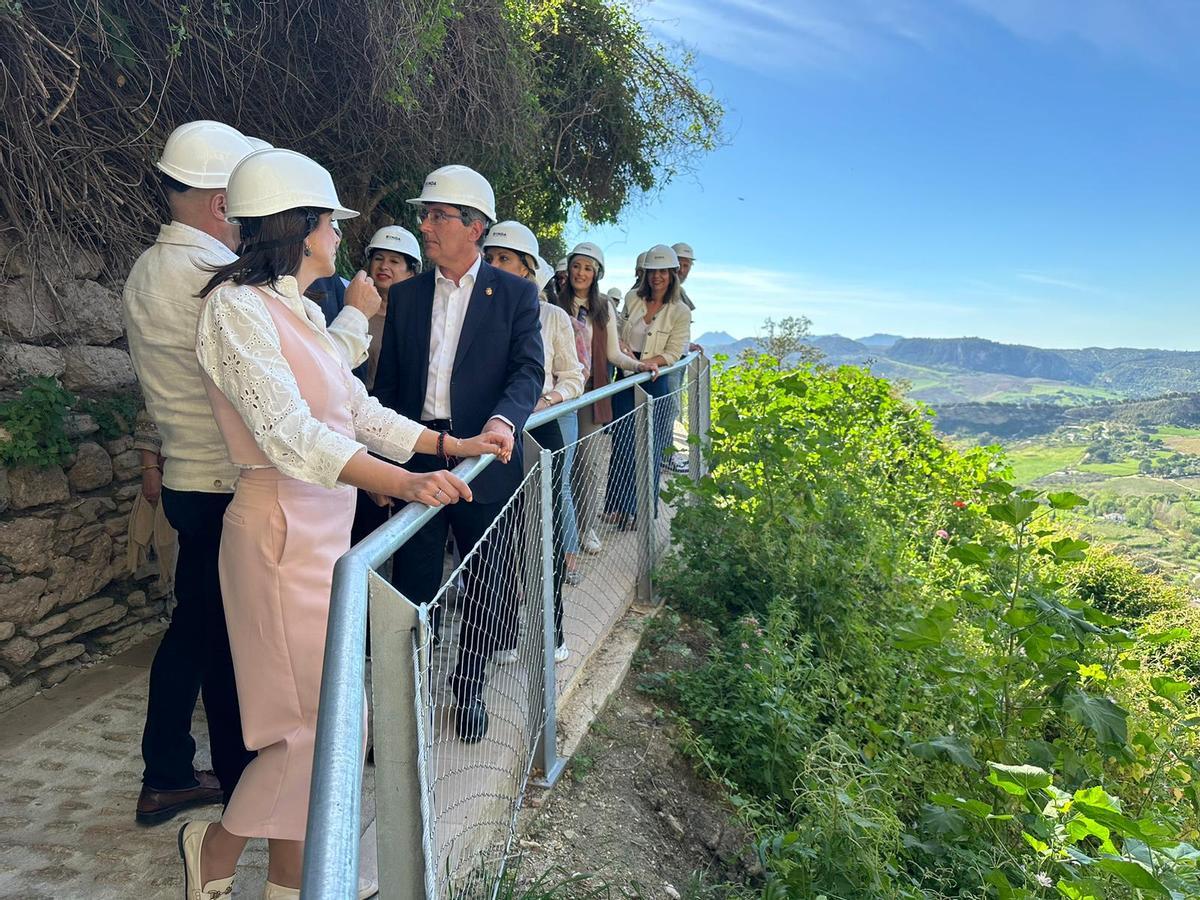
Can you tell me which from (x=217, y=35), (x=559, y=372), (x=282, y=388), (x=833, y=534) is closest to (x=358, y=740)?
(x=282, y=388)

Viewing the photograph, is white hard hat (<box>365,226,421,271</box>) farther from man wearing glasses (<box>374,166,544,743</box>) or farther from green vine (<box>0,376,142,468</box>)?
green vine (<box>0,376,142,468</box>)

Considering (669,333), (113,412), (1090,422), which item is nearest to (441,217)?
(113,412)

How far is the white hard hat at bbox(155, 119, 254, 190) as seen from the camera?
2.09 m

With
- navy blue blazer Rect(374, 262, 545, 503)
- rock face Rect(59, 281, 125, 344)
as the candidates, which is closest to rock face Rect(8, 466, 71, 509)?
rock face Rect(59, 281, 125, 344)

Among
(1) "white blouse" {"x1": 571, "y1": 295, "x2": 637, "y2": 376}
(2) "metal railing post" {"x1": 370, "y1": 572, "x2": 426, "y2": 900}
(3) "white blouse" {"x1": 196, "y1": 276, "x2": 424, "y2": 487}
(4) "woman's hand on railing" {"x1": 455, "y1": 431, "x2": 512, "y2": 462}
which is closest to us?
(2) "metal railing post" {"x1": 370, "y1": 572, "x2": 426, "y2": 900}

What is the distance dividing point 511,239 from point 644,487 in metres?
1.43

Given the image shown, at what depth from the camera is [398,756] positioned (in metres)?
1.25

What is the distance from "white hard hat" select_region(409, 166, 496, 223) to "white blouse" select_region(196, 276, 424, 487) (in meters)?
1.03

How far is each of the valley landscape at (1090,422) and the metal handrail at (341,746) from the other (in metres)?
3.57

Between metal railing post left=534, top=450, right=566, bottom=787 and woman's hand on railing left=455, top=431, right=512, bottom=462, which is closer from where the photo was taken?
woman's hand on railing left=455, top=431, right=512, bottom=462

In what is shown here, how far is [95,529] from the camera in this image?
373 cm

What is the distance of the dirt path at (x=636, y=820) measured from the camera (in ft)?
8.06

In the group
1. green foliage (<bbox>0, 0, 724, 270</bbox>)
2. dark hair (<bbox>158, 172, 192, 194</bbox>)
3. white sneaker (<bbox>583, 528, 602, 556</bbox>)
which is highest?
green foliage (<bbox>0, 0, 724, 270</bbox>)

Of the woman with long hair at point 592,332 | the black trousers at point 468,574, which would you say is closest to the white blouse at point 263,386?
the black trousers at point 468,574
